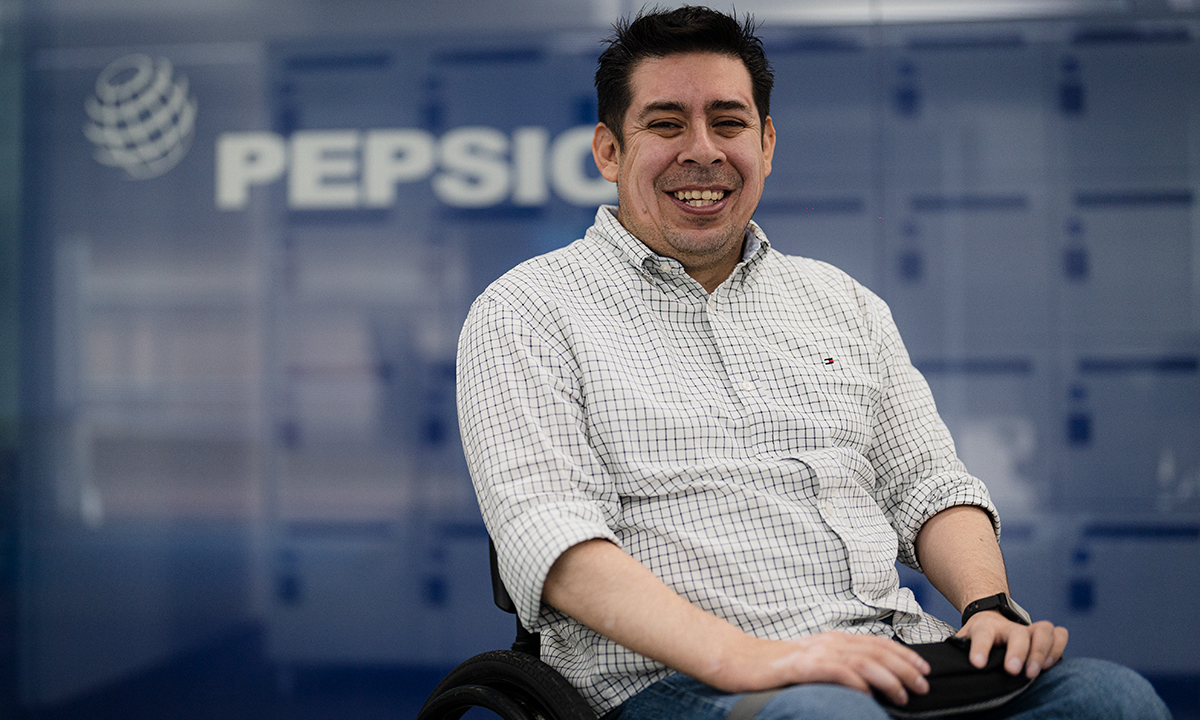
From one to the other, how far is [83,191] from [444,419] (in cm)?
166

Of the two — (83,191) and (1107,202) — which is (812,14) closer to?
(1107,202)

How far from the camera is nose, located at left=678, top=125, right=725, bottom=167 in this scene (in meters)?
1.63

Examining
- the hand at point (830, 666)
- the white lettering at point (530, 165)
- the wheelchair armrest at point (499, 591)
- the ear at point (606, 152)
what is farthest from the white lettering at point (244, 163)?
the hand at point (830, 666)

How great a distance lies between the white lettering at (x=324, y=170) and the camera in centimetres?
319

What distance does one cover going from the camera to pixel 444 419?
10.4ft

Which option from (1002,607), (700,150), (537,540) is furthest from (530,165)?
(1002,607)

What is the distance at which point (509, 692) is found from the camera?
1.29 meters

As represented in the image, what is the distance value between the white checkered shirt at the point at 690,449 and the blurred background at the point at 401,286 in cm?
150

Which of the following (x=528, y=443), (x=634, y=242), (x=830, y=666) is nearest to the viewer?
(x=830, y=666)

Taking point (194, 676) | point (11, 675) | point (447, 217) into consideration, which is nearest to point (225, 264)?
point (447, 217)

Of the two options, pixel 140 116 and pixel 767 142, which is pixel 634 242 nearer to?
pixel 767 142

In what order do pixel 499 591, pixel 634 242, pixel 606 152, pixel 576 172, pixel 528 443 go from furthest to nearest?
pixel 576 172 → pixel 606 152 → pixel 634 242 → pixel 499 591 → pixel 528 443

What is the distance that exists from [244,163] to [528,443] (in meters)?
2.40

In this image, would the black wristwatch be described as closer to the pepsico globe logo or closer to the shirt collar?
the shirt collar
